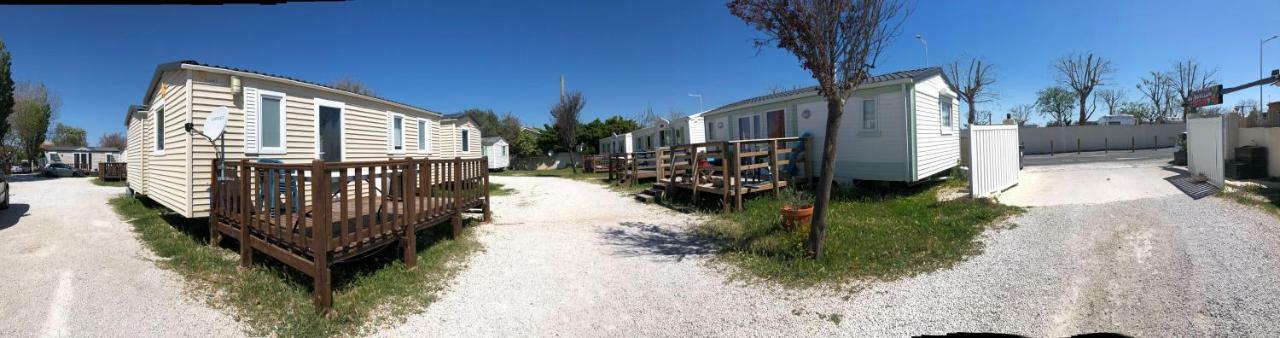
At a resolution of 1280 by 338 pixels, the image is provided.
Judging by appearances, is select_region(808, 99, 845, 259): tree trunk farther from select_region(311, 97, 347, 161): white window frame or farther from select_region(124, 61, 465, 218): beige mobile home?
select_region(311, 97, 347, 161): white window frame

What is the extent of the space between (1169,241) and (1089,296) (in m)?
2.56

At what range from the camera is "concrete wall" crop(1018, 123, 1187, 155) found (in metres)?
29.2

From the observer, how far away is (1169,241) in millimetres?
5219

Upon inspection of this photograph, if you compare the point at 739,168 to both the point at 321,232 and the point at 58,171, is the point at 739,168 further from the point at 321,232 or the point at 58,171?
the point at 58,171

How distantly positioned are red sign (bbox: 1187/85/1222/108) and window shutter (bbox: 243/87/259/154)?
4095cm

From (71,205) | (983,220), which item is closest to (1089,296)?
(983,220)

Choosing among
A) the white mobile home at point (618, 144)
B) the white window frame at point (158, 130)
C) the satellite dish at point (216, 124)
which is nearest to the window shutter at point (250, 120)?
the satellite dish at point (216, 124)

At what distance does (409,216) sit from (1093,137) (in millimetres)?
38526

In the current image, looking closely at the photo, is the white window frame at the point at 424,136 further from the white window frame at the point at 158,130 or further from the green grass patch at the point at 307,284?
the green grass patch at the point at 307,284

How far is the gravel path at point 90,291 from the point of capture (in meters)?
3.73

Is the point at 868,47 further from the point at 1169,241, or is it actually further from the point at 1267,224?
the point at 1267,224

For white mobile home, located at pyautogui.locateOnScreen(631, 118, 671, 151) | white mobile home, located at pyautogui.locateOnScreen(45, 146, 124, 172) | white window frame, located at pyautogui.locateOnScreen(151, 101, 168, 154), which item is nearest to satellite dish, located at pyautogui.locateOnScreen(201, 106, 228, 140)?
white window frame, located at pyautogui.locateOnScreen(151, 101, 168, 154)

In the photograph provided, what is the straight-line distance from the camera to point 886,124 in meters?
9.80

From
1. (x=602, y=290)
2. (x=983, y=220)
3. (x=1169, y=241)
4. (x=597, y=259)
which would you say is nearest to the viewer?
(x=602, y=290)
